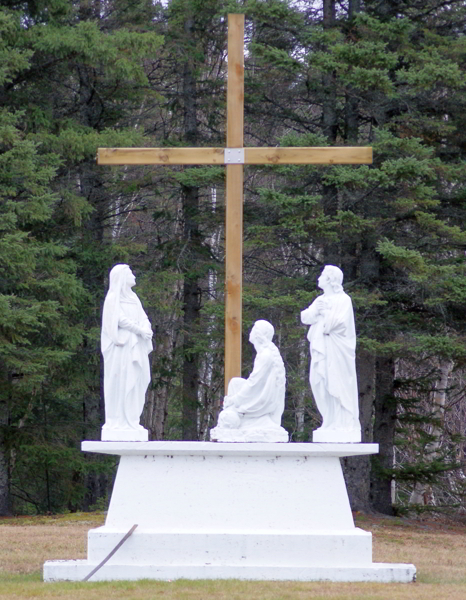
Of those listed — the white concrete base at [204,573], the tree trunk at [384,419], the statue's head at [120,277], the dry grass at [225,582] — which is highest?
the statue's head at [120,277]

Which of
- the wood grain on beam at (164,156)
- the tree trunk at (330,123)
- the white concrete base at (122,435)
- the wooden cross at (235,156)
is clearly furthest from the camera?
the tree trunk at (330,123)

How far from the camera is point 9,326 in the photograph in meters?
16.3

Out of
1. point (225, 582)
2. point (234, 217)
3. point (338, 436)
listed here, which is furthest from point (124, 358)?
point (225, 582)

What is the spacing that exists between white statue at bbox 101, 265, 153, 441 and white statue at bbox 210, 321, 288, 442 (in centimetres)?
81

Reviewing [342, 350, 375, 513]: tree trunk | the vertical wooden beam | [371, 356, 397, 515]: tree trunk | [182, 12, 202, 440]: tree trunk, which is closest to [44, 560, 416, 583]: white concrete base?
the vertical wooden beam

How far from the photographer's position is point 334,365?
33.2 feet

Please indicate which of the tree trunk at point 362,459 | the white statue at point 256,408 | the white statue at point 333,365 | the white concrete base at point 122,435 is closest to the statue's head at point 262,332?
the white statue at point 256,408

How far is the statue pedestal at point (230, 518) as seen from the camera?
31.0 feet

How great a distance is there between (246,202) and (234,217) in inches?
317

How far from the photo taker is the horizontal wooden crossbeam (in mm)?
11016

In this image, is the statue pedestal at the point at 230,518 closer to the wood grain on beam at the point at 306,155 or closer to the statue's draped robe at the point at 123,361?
the statue's draped robe at the point at 123,361

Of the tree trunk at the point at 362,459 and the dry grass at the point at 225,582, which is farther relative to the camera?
the tree trunk at the point at 362,459

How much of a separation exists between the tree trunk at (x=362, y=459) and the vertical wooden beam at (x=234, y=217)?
6875mm

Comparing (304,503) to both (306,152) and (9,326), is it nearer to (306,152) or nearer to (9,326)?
(306,152)
